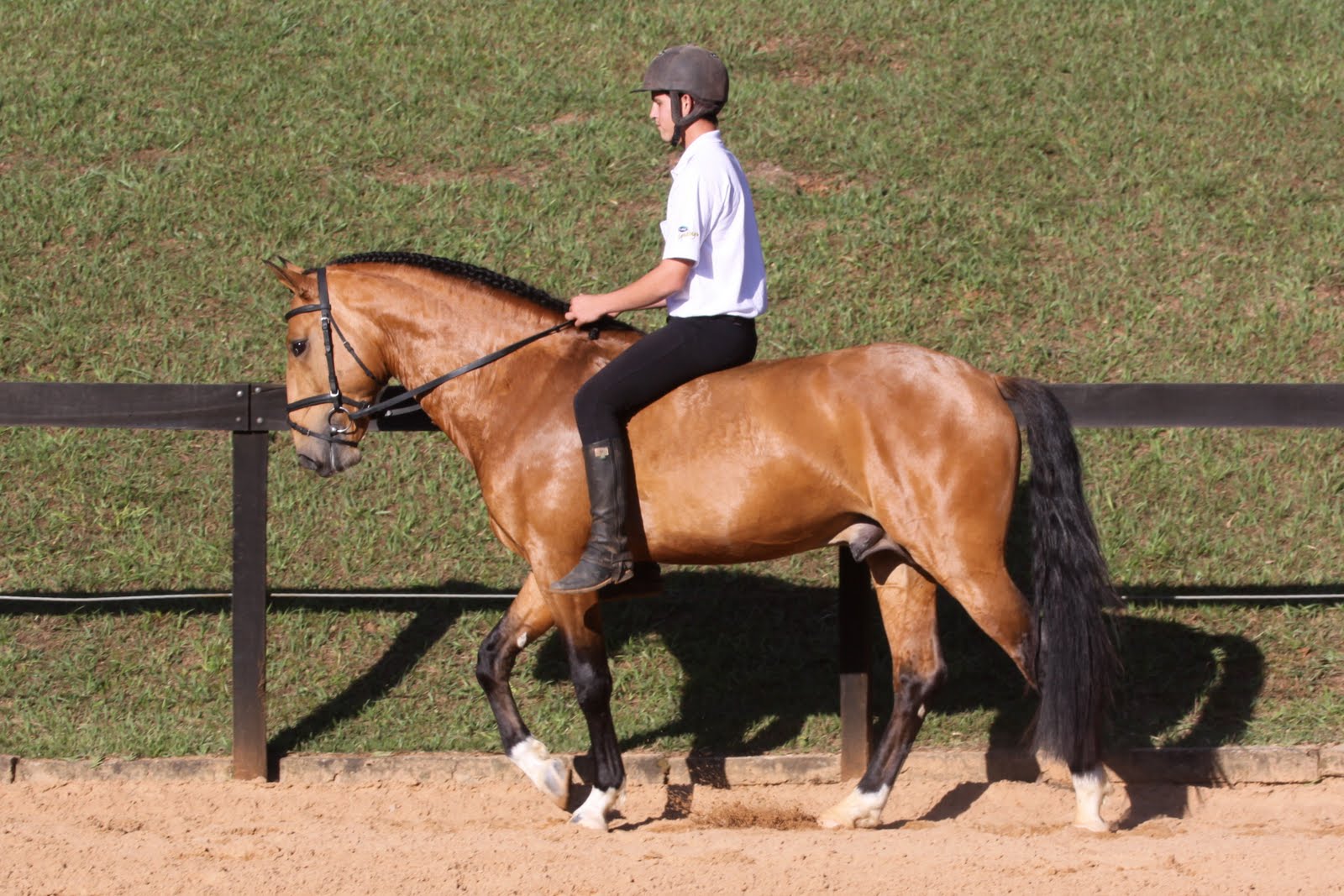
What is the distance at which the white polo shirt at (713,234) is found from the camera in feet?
16.4

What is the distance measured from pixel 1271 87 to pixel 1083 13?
2005mm

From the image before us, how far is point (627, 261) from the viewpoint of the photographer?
9.39m

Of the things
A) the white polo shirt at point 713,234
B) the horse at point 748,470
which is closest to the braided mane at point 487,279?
the horse at point 748,470

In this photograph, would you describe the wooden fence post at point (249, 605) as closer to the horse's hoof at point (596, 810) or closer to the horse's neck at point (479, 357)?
the horse's neck at point (479, 357)

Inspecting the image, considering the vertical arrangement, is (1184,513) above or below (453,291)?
below

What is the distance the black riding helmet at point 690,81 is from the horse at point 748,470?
959mm

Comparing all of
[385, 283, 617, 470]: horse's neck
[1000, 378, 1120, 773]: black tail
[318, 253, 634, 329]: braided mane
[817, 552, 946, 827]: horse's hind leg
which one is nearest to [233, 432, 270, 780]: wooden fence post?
[385, 283, 617, 470]: horse's neck

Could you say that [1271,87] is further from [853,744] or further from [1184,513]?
[853,744]

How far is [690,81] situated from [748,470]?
1.48 m

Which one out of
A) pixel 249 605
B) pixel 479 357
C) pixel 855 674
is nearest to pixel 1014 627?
pixel 855 674

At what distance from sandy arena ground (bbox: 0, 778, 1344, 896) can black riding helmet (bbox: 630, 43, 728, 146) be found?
2.67m

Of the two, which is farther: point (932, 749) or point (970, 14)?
point (970, 14)

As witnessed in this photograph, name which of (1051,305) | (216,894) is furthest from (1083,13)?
(216,894)

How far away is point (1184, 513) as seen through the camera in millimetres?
7395
